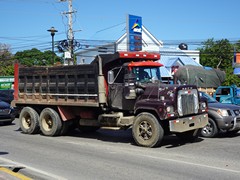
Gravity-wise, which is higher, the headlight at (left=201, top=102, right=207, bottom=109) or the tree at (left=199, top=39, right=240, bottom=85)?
the tree at (left=199, top=39, right=240, bottom=85)

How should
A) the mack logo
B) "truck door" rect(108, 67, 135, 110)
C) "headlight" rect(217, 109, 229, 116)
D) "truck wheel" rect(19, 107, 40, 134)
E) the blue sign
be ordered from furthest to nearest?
the mack logo → the blue sign → "truck wheel" rect(19, 107, 40, 134) → "headlight" rect(217, 109, 229, 116) → "truck door" rect(108, 67, 135, 110)

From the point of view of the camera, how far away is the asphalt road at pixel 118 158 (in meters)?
7.32

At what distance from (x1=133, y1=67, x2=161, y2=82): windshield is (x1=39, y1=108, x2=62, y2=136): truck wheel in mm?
3646

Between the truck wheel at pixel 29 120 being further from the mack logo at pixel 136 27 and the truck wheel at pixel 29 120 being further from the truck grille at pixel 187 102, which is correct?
the mack logo at pixel 136 27

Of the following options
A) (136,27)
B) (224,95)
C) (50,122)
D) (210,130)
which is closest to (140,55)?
(210,130)

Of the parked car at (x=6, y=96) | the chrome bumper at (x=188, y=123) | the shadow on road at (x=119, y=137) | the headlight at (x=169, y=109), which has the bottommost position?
the shadow on road at (x=119, y=137)

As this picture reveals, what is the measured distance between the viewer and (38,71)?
540 inches

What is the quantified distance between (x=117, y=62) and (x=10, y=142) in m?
4.41

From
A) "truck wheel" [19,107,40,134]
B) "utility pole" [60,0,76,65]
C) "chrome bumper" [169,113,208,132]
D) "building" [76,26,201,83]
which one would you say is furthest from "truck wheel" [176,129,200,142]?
"building" [76,26,201,83]

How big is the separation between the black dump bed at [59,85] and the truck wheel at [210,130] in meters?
3.95

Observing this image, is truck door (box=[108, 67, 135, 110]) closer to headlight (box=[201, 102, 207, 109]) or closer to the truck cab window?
the truck cab window

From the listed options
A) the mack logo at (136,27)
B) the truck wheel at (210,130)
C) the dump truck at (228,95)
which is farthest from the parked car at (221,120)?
the mack logo at (136,27)

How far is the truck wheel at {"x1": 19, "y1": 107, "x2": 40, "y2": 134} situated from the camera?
1390 cm

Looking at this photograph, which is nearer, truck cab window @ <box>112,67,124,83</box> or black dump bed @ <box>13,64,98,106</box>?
truck cab window @ <box>112,67,124,83</box>
